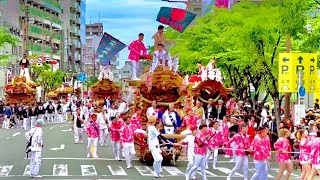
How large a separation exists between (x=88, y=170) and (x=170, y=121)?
388 centimetres

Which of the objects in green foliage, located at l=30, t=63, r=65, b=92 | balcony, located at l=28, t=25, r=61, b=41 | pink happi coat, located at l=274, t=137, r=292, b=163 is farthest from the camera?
balcony, located at l=28, t=25, r=61, b=41

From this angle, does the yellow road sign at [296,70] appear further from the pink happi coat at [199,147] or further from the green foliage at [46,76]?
the green foliage at [46,76]

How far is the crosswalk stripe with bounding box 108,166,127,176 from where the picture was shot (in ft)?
74.8

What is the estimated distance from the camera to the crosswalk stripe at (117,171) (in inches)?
898

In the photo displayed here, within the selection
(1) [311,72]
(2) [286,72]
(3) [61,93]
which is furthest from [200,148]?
(3) [61,93]

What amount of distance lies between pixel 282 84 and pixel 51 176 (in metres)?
8.94

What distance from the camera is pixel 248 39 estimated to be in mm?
32969

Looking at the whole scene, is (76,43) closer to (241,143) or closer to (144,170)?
(144,170)

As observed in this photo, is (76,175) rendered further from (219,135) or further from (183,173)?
(219,135)

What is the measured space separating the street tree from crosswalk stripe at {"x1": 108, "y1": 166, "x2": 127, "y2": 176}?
7.49m

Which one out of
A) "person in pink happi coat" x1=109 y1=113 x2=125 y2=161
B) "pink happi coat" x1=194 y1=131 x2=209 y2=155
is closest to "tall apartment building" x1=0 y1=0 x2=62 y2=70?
"person in pink happi coat" x1=109 y1=113 x2=125 y2=161

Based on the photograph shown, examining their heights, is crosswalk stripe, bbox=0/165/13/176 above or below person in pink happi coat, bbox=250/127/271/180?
below

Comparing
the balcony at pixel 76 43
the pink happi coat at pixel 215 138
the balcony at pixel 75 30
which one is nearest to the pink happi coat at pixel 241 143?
the pink happi coat at pixel 215 138

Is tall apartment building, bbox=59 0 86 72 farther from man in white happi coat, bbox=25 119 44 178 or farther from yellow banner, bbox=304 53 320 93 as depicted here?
man in white happi coat, bbox=25 119 44 178
